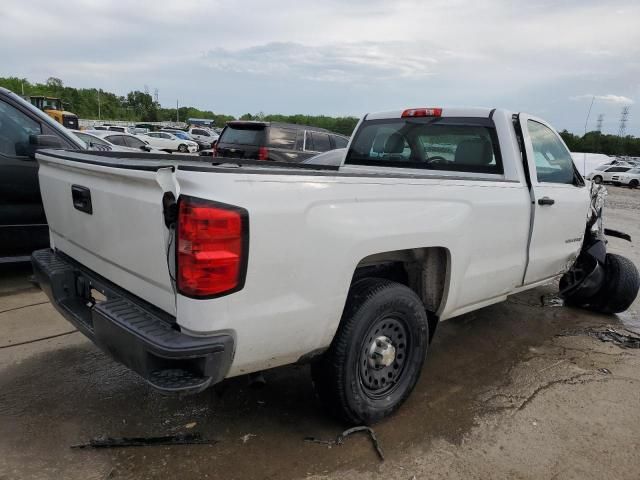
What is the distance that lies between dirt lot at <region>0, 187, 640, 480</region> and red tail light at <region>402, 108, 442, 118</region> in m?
1.96

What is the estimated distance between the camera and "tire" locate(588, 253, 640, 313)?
4.85 m

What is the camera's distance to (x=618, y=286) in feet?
15.9

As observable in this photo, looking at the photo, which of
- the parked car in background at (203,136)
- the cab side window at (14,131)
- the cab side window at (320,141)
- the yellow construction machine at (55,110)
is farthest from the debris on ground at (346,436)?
the parked car in background at (203,136)

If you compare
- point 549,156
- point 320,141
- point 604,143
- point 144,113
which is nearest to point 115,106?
point 144,113

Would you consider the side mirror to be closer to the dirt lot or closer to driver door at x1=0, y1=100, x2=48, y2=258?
driver door at x1=0, y1=100, x2=48, y2=258

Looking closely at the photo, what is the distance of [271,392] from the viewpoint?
3.22 metres

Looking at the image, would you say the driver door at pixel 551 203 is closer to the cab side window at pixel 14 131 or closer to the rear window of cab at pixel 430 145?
the rear window of cab at pixel 430 145

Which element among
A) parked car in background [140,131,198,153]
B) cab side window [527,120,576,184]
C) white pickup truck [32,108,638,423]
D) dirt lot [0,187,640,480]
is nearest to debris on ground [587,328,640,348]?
dirt lot [0,187,640,480]

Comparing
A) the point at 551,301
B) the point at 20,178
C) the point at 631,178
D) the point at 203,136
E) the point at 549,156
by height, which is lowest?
the point at 631,178

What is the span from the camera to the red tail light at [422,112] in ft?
13.6

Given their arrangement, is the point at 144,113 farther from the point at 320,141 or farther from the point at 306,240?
the point at 306,240

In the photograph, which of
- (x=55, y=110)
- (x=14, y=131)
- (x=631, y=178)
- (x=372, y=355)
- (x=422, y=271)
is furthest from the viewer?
(x=55, y=110)

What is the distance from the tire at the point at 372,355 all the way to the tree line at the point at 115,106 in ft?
231

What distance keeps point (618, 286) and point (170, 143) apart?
29156 millimetres
